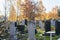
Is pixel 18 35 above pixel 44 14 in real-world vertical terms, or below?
below

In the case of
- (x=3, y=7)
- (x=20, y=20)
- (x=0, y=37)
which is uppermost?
(x=3, y=7)

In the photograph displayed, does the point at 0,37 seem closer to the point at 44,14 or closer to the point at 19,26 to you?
the point at 19,26

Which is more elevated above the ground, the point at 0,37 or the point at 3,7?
the point at 3,7

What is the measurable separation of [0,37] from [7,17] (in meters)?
0.38

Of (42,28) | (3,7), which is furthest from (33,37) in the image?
(3,7)

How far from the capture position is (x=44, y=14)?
3.36 meters

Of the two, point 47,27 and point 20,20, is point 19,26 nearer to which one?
point 20,20

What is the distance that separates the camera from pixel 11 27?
3.45 metres

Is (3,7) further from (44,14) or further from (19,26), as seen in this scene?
(44,14)

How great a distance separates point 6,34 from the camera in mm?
3480

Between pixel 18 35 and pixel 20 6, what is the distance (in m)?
0.50

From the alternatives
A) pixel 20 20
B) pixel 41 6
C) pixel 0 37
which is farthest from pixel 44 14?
pixel 0 37

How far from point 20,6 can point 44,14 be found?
0.44 metres

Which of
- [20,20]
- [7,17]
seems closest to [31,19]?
[20,20]
